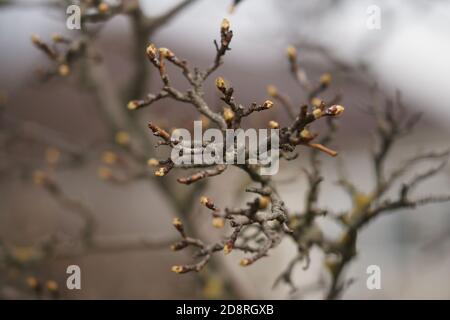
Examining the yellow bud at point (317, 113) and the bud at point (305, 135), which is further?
the bud at point (305, 135)

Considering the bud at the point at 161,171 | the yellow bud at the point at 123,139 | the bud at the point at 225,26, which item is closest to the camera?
the bud at the point at 161,171

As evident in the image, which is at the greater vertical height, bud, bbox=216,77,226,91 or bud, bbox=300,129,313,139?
bud, bbox=216,77,226,91

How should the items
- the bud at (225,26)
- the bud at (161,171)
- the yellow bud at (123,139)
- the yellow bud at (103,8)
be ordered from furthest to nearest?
the yellow bud at (123,139), the yellow bud at (103,8), the bud at (225,26), the bud at (161,171)

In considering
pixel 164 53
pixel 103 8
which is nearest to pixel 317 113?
pixel 164 53

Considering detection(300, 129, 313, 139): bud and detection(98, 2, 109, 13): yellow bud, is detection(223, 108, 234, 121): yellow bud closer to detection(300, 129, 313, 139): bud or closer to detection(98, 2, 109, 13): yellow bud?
detection(300, 129, 313, 139): bud

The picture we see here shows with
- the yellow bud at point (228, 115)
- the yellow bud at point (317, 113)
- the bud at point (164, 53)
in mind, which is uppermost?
the bud at point (164, 53)

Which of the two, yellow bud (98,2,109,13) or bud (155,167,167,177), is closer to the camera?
bud (155,167,167,177)

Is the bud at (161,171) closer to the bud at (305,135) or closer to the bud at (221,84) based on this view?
the bud at (221,84)

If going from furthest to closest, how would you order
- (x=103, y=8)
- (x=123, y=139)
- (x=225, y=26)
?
(x=123, y=139)
(x=103, y=8)
(x=225, y=26)

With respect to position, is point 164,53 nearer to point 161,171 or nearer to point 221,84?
point 221,84

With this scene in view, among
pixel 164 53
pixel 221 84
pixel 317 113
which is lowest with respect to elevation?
pixel 317 113

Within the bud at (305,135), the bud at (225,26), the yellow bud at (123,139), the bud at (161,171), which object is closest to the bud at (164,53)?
the bud at (225,26)

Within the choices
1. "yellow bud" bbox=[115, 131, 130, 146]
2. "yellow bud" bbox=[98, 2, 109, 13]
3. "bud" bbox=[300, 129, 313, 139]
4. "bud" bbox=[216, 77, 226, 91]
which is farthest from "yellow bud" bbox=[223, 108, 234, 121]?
"yellow bud" bbox=[115, 131, 130, 146]

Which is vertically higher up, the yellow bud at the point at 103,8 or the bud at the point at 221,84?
the yellow bud at the point at 103,8
